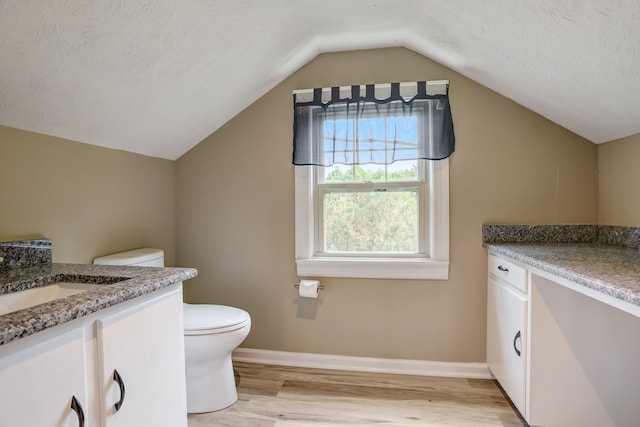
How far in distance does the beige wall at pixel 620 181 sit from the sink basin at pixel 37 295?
255cm

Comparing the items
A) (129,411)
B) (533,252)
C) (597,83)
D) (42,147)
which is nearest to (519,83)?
(597,83)

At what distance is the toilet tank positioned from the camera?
5.72 ft

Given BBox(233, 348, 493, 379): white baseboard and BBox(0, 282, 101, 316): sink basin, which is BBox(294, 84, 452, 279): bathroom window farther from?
BBox(0, 282, 101, 316): sink basin

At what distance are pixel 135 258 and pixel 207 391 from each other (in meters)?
0.83

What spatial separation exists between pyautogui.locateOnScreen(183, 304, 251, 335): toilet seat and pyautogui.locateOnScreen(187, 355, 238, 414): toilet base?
0.25m

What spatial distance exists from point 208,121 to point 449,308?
203cm

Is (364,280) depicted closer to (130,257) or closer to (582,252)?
(582,252)

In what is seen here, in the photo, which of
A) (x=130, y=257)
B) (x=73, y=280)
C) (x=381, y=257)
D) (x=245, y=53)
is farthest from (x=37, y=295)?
(x=381, y=257)

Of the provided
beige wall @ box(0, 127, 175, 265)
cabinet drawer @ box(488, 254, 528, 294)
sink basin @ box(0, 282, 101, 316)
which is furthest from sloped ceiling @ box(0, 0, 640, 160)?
cabinet drawer @ box(488, 254, 528, 294)

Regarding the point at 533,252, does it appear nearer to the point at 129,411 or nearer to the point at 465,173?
the point at 465,173

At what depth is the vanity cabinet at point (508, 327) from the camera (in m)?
1.60

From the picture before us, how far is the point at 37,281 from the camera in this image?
3.81 feet

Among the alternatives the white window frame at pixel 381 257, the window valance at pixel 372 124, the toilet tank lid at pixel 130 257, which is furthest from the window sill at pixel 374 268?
the toilet tank lid at pixel 130 257

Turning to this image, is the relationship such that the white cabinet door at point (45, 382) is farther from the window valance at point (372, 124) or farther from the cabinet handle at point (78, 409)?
the window valance at point (372, 124)
